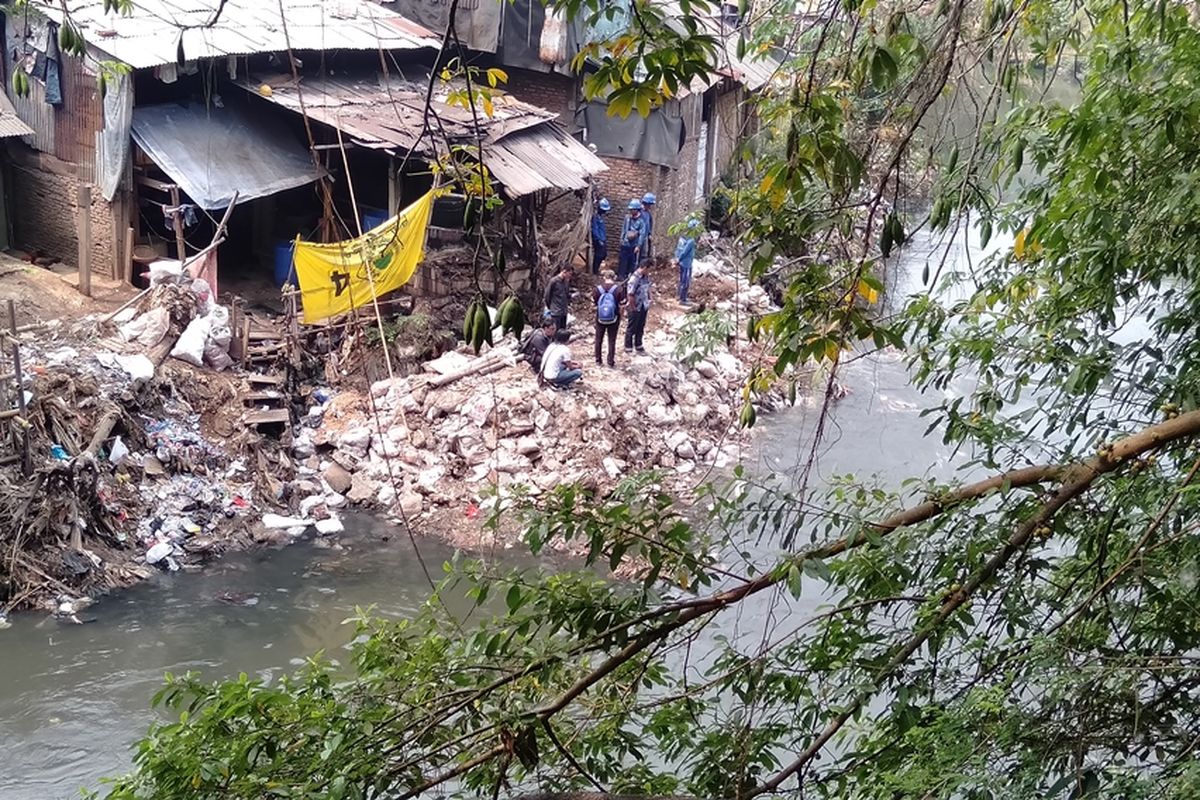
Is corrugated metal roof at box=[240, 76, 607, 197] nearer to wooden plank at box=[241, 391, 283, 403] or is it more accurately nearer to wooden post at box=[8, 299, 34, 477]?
wooden plank at box=[241, 391, 283, 403]

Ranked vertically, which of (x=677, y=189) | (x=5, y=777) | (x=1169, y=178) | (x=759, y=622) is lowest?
(x=5, y=777)

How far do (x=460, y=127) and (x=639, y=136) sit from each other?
4.23m

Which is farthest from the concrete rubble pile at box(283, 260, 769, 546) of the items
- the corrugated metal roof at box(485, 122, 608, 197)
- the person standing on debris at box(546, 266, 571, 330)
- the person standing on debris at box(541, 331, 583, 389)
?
the corrugated metal roof at box(485, 122, 608, 197)

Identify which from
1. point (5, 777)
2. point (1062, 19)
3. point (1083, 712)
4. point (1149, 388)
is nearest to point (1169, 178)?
point (1149, 388)

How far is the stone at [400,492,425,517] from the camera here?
9.83m

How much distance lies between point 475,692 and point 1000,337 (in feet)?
7.09

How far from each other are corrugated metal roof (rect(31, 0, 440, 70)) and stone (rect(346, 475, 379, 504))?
3974 mm

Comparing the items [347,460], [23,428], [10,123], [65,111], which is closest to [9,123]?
[10,123]

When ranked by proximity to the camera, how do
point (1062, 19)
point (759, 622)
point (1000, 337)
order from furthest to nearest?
point (759, 622) → point (1062, 19) → point (1000, 337)

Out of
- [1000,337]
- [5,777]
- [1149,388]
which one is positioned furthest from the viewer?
[5,777]

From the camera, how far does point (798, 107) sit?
2.71 metres

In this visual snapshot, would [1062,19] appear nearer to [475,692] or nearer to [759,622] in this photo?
[475,692]

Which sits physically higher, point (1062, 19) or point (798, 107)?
point (1062, 19)

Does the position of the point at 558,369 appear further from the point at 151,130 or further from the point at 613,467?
the point at 151,130
